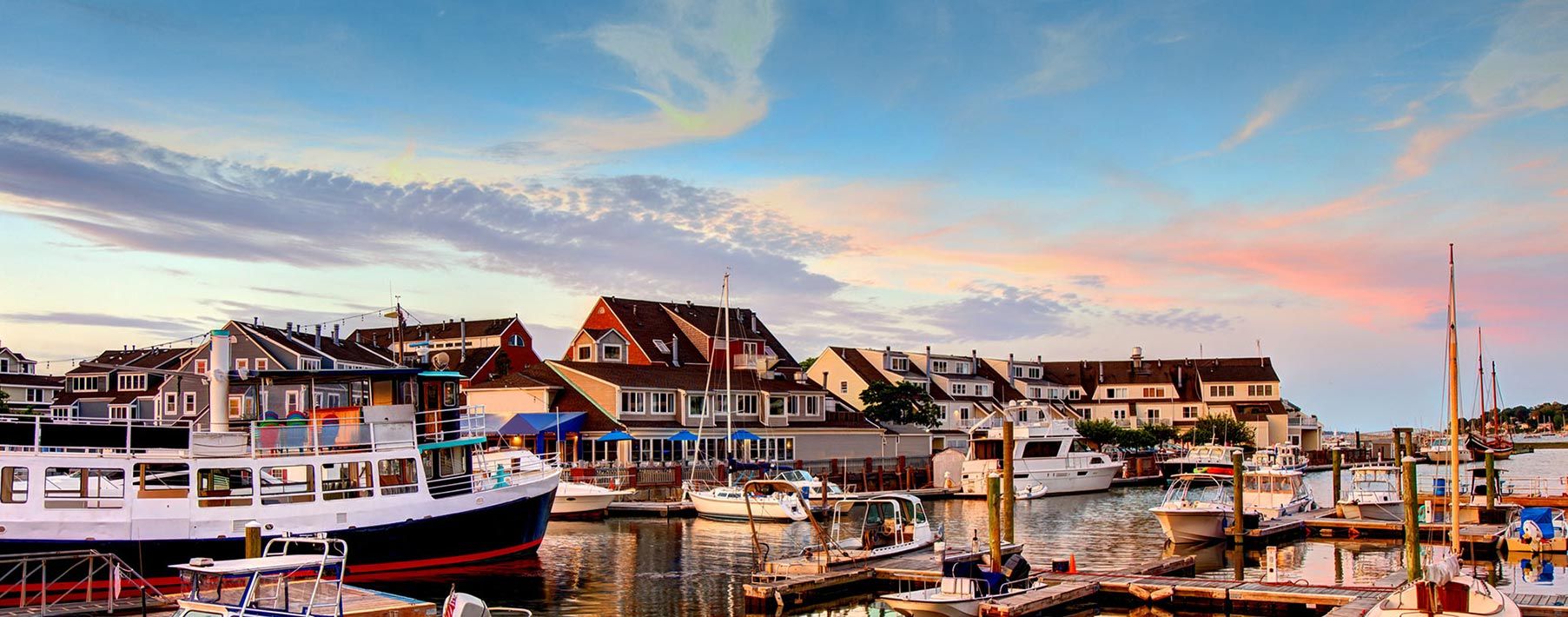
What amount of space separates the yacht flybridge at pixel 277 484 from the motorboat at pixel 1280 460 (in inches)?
1443

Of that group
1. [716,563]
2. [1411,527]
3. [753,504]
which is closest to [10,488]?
[716,563]

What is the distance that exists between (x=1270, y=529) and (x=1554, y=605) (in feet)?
64.0

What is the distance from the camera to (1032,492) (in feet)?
232

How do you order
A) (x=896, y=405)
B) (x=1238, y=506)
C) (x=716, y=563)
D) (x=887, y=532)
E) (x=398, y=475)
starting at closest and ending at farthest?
(x=398, y=475)
(x=887, y=532)
(x=716, y=563)
(x=1238, y=506)
(x=896, y=405)

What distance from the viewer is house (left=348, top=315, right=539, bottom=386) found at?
10294 centimetres

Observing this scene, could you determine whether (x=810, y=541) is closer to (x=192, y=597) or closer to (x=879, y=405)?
(x=192, y=597)

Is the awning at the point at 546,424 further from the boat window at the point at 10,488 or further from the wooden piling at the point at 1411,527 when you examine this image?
the wooden piling at the point at 1411,527

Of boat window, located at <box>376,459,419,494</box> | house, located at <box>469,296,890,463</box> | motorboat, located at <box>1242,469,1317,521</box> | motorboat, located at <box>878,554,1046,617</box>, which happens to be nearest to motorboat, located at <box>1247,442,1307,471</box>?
motorboat, located at <box>1242,469,1317,521</box>

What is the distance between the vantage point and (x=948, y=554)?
3022cm

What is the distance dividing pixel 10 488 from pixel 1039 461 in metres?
53.8

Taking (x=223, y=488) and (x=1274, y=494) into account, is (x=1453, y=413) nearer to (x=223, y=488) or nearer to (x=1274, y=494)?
(x=1274, y=494)

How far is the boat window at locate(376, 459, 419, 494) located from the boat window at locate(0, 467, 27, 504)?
8466mm

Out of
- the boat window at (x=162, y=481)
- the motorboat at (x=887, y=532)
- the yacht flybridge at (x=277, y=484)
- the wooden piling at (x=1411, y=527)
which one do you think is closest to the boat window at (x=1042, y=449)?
the motorboat at (x=887, y=532)

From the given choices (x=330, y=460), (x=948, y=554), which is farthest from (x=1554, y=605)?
(x=330, y=460)
